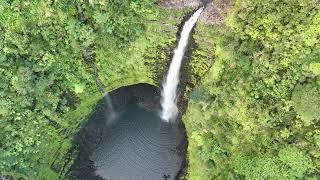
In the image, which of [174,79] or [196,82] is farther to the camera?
[174,79]

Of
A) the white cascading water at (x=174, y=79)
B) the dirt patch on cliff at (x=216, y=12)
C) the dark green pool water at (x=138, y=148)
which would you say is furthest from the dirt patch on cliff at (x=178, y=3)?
the dark green pool water at (x=138, y=148)

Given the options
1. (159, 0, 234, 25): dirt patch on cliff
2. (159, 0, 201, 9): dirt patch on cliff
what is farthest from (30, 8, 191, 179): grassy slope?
(159, 0, 234, 25): dirt patch on cliff

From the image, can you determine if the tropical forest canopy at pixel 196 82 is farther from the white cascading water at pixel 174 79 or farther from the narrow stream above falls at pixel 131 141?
the narrow stream above falls at pixel 131 141

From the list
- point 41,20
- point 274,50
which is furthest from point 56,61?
point 274,50

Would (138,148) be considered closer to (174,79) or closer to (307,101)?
(174,79)

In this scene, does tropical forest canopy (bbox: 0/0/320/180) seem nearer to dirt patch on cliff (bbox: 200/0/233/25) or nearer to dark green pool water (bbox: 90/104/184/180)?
dirt patch on cliff (bbox: 200/0/233/25)

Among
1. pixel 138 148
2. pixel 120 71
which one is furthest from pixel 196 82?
pixel 138 148
